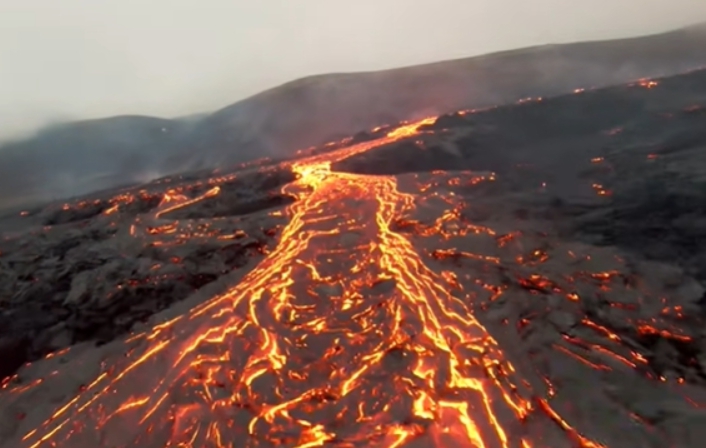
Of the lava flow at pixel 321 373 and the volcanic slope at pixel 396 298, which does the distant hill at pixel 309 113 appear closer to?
the volcanic slope at pixel 396 298

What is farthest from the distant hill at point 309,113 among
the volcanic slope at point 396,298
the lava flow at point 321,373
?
the lava flow at point 321,373

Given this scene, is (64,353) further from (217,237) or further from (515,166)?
(515,166)

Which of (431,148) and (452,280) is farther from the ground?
(431,148)

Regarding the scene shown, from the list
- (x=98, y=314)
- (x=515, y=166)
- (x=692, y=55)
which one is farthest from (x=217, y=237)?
(x=692, y=55)

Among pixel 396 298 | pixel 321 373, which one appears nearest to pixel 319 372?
pixel 321 373

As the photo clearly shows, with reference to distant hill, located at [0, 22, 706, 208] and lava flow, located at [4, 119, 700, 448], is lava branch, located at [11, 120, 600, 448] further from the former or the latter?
distant hill, located at [0, 22, 706, 208]

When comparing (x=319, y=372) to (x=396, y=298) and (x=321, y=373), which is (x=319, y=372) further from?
(x=396, y=298)
